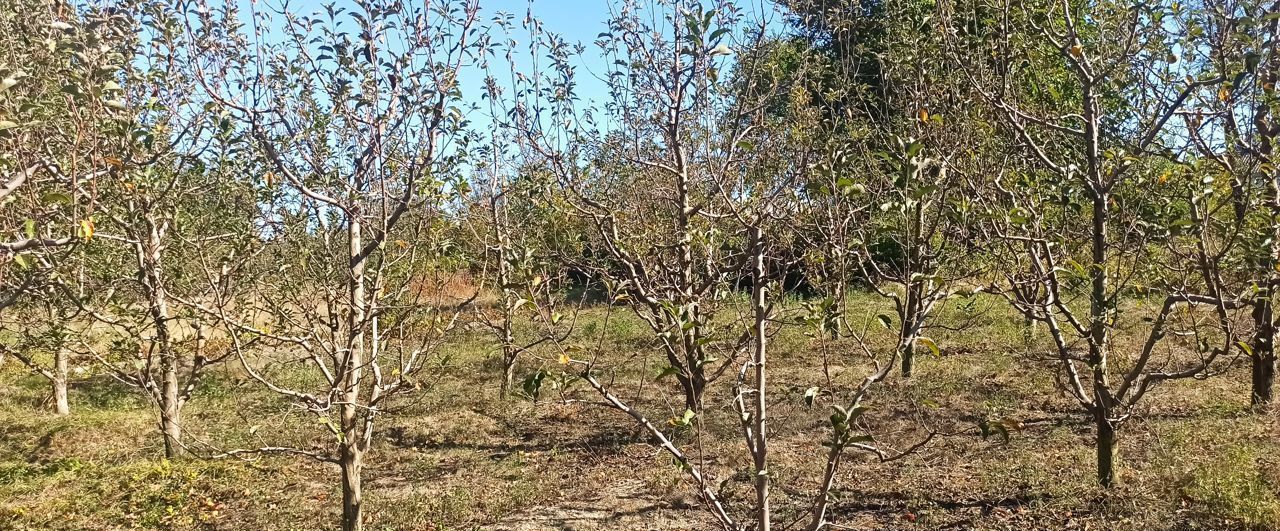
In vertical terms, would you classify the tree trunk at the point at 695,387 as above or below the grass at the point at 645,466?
above

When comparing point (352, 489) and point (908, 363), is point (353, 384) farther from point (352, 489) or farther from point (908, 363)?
point (908, 363)

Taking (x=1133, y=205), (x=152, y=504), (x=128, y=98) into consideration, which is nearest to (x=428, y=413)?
(x=152, y=504)

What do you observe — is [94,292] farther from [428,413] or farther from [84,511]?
[428,413]

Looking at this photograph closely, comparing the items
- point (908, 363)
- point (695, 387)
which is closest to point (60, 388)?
point (695, 387)

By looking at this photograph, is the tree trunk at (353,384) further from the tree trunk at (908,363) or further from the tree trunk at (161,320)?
the tree trunk at (908,363)

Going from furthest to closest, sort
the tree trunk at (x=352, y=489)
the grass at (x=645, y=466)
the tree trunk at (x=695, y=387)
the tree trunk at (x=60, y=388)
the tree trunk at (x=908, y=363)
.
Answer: the tree trunk at (x=908, y=363)
the tree trunk at (x=60, y=388)
the grass at (x=645, y=466)
the tree trunk at (x=352, y=489)
the tree trunk at (x=695, y=387)

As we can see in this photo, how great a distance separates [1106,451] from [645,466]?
376 centimetres

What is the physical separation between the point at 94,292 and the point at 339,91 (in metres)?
4.72

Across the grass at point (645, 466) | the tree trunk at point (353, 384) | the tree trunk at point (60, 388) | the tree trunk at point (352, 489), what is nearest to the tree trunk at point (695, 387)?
the grass at point (645, 466)

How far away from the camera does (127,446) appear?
27.7 feet

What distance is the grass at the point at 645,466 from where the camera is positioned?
5.44 metres

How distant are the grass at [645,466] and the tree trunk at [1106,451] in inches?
3.8

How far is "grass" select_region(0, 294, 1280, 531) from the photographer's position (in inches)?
214

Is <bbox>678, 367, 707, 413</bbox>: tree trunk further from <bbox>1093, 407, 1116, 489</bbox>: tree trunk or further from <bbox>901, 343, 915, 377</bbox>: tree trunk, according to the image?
<bbox>901, 343, 915, 377</bbox>: tree trunk
